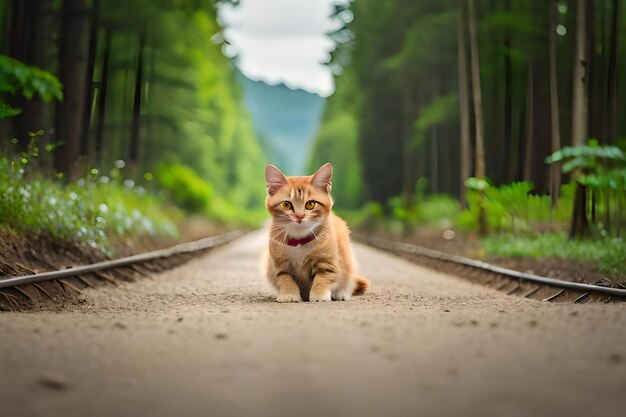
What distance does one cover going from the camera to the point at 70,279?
24.8 ft

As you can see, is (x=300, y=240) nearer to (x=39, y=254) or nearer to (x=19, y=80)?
(x=39, y=254)

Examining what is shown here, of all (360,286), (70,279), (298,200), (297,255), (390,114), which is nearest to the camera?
(298,200)

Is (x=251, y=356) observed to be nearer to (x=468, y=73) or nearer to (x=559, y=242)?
(x=559, y=242)

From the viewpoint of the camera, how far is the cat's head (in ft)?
19.6

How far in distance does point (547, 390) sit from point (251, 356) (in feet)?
4.31

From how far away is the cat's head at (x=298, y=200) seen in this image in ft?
19.6

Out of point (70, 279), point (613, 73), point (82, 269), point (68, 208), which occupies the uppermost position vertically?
point (613, 73)

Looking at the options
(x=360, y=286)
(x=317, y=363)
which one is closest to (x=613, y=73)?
(x=360, y=286)

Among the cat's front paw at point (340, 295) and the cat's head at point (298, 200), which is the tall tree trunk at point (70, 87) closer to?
the cat's head at point (298, 200)

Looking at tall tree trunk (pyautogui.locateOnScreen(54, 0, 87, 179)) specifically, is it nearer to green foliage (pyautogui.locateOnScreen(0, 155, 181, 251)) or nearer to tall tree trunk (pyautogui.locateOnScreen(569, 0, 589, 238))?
green foliage (pyautogui.locateOnScreen(0, 155, 181, 251))

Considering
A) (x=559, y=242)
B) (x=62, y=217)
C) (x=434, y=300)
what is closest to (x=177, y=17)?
(x=62, y=217)

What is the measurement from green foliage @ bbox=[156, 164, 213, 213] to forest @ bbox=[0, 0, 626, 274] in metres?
0.08

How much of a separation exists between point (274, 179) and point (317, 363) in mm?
3287

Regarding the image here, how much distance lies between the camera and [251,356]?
320 cm
